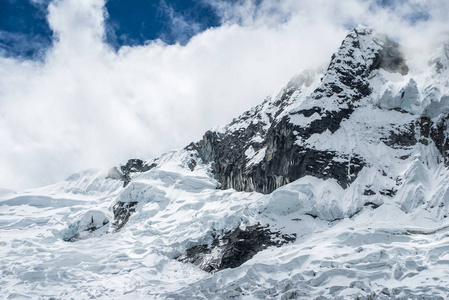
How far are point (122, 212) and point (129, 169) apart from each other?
117 feet

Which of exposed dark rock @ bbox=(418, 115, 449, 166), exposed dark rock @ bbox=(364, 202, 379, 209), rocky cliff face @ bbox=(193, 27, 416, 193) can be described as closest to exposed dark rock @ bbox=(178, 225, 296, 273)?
exposed dark rock @ bbox=(364, 202, 379, 209)

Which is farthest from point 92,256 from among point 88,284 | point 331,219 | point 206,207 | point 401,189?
point 401,189

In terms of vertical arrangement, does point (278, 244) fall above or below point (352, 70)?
below

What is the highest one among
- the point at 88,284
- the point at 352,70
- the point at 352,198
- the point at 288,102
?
the point at 352,70

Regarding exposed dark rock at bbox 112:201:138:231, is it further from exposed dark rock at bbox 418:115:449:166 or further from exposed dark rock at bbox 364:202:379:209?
exposed dark rock at bbox 418:115:449:166

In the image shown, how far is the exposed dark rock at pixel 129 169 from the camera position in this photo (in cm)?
11606

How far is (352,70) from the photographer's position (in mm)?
78312

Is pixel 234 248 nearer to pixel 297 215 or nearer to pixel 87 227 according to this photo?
pixel 297 215

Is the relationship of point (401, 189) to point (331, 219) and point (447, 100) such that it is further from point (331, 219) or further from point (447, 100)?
point (447, 100)

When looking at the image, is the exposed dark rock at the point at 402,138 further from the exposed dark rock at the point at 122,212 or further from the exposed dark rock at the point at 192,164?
the exposed dark rock at the point at 122,212

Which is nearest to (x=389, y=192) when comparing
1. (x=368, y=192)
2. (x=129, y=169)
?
(x=368, y=192)

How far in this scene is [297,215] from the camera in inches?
2350

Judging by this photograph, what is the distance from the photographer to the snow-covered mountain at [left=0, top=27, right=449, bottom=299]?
4400 centimetres

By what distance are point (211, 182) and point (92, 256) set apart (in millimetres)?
34956
